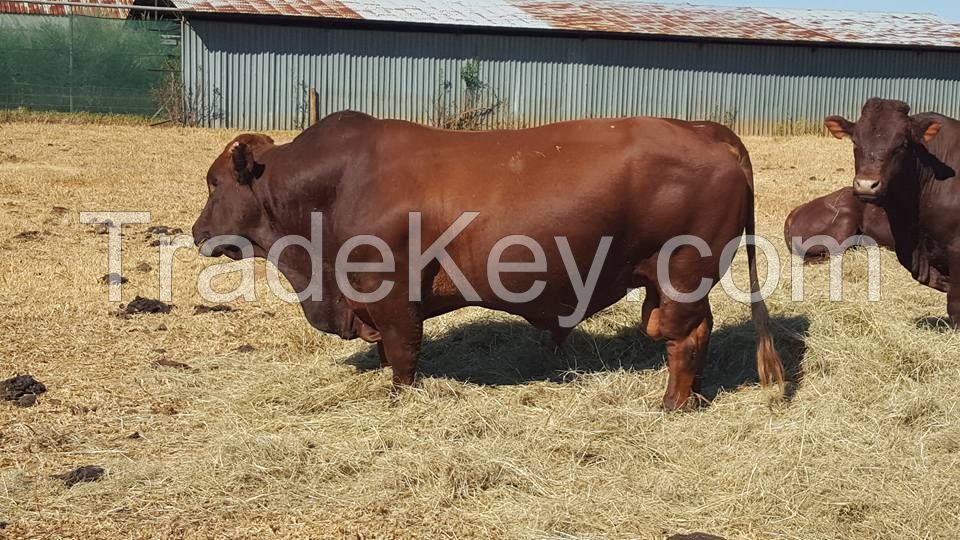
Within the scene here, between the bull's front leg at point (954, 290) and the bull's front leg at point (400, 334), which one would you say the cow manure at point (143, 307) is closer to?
the bull's front leg at point (400, 334)

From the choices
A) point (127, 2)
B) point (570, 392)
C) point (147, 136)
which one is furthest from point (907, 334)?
point (127, 2)

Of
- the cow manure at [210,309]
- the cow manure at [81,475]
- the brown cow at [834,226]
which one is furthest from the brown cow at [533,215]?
the brown cow at [834,226]

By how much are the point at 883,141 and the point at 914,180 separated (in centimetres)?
40

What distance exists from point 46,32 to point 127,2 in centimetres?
942

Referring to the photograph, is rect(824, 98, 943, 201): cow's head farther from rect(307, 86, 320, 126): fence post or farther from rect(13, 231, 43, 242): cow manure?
rect(307, 86, 320, 126): fence post

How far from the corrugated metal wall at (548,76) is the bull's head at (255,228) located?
1463 centimetres

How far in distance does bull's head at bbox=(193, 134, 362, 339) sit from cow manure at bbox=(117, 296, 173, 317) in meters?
1.46

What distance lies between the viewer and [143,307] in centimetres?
805

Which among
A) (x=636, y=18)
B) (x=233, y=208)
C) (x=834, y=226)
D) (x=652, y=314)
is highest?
(x=636, y=18)

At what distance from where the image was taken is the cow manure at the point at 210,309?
809cm

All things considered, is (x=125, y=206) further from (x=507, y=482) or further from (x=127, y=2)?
(x=127, y=2)

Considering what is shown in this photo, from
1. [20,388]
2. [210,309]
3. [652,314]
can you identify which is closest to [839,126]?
[652,314]

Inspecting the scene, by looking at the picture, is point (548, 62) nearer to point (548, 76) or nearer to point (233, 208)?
A: point (548, 76)

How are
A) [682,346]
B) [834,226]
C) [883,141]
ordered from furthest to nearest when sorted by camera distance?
1. [834,226]
2. [883,141]
3. [682,346]
